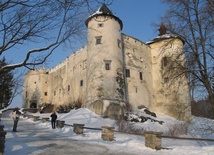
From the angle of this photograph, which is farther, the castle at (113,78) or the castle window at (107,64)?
the castle window at (107,64)

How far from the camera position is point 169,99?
36.8 meters

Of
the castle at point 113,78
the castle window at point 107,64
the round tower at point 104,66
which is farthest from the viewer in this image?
the castle window at point 107,64

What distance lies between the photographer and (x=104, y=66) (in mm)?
29094

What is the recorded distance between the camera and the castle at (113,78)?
27859mm

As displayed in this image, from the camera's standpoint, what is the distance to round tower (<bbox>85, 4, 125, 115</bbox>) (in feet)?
89.6

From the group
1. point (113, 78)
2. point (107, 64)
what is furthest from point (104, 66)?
point (113, 78)

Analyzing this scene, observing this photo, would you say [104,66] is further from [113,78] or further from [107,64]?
[113,78]

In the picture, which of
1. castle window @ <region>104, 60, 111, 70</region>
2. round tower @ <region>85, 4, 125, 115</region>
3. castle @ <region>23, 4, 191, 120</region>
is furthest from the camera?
castle window @ <region>104, 60, 111, 70</region>

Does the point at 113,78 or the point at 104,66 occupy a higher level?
the point at 104,66

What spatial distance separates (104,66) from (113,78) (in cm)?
190

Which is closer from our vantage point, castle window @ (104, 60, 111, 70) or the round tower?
the round tower

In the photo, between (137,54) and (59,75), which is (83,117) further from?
(59,75)

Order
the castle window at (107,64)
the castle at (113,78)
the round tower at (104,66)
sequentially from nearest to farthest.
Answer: the round tower at (104,66) → the castle at (113,78) → the castle window at (107,64)

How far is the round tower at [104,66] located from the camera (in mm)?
27312
